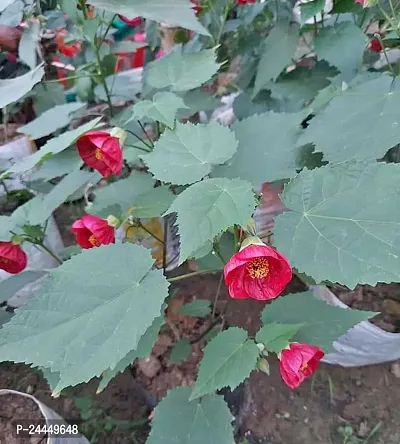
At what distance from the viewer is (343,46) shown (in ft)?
3.32

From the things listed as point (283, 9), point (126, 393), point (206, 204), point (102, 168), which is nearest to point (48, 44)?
point (283, 9)

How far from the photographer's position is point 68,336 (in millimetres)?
639

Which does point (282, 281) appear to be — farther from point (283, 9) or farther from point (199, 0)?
point (199, 0)

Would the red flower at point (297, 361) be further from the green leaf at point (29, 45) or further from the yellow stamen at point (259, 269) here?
the green leaf at point (29, 45)

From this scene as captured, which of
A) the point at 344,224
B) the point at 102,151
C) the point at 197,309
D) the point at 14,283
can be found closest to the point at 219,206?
the point at 344,224

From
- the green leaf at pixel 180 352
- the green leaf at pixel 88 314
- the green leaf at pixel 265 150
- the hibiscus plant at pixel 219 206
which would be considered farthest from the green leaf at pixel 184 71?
the green leaf at pixel 180 352

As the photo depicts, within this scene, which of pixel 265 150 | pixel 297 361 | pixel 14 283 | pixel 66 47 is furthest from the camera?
pixel 66 47

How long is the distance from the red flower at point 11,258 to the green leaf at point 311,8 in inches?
27.2

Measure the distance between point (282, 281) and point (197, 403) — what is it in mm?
397

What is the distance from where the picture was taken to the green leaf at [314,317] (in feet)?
2.73

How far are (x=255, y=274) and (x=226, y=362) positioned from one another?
0.19 metres

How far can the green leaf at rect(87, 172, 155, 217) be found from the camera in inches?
37.4

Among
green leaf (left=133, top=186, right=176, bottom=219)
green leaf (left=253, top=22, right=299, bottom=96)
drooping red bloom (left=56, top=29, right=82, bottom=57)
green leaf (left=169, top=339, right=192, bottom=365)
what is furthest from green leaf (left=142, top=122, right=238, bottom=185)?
drooping red bloom (left=56, top=29, right=82, bottom=57)

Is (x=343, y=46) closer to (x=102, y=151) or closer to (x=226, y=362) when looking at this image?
(x=102, y=151)
